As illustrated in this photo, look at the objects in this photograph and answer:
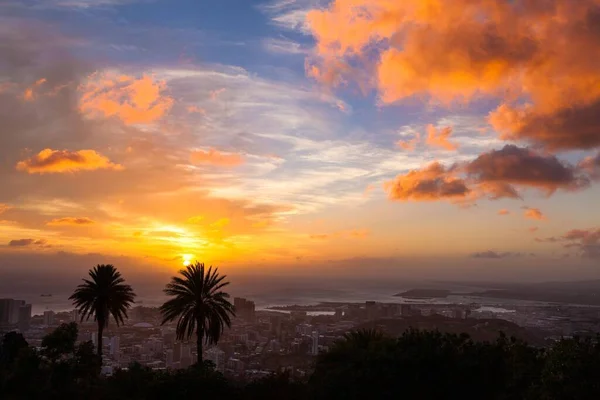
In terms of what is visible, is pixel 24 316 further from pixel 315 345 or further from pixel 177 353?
pixel 315 345

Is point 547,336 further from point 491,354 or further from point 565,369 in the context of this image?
point 565,369

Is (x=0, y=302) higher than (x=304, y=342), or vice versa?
(x=0, y=302)

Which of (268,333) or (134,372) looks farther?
(268,333)

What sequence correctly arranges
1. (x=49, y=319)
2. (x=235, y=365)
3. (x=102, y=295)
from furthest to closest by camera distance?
(x=49, y=319), (x=235, y=365), (x=102, y=295)

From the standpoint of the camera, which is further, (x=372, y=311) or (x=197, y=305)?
(x=372, y=311)

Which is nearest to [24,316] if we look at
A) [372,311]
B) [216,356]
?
[216,356]

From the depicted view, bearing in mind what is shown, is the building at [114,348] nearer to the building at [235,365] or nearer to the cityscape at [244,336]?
the cityscape at [244,336]

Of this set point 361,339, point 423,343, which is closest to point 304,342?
point 361,339

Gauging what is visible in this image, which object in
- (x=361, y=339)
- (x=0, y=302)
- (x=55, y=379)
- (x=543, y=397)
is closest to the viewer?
(x=543, y=397)
